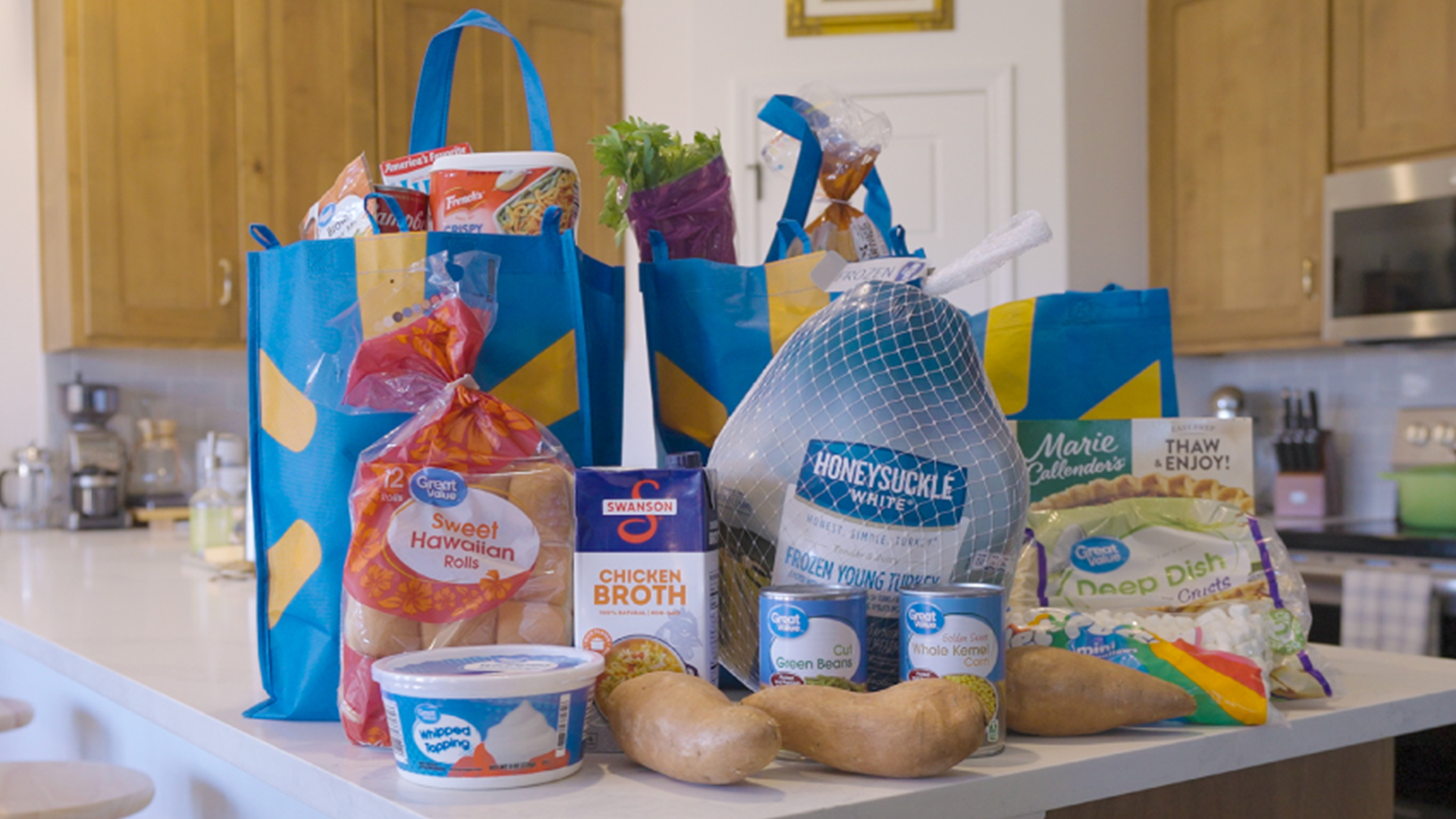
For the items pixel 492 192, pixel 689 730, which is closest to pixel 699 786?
pixel 689 730

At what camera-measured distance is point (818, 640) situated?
0.64 m

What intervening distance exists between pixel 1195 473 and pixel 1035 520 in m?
0.13

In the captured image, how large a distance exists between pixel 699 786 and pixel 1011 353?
1.75 ft

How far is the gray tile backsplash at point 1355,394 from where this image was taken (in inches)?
137

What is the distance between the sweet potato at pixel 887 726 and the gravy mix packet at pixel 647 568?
7cm

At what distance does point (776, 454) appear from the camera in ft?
2.42

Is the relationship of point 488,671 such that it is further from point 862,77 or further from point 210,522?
point 862,77

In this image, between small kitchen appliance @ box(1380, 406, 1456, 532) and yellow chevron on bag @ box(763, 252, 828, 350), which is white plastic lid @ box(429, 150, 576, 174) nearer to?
yellow chevron on bag @ box(763, 252, 828, 350)

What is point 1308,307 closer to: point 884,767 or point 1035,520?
point 1035,520

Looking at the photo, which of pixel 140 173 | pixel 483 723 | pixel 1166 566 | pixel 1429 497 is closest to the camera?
pixel 483 723

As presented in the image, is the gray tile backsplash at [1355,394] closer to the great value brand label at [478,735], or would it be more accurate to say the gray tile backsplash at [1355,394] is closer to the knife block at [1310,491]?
the knife block at [1310,491]

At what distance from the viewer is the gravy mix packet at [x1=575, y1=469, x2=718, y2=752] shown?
2.20ft

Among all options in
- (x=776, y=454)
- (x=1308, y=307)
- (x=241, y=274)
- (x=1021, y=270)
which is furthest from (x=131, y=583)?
(x=1308, y=307)

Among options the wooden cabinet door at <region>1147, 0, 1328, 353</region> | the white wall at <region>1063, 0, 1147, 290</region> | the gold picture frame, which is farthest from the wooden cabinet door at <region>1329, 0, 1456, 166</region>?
the gold picture frame
